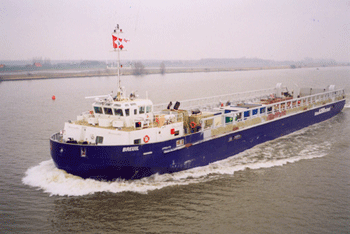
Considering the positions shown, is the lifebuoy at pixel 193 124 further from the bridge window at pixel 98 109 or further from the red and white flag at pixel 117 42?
the red and white flag at pixel 117 42

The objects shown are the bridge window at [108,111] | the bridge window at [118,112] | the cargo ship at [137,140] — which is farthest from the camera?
the bridge window at [108,111]

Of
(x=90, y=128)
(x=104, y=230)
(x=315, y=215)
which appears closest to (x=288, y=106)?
(x=315, y=215)

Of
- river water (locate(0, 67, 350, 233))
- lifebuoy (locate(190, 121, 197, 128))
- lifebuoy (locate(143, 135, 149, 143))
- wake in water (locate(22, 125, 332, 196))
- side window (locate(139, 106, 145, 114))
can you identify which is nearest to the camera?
river water (locate(0, 67, 350, 233))

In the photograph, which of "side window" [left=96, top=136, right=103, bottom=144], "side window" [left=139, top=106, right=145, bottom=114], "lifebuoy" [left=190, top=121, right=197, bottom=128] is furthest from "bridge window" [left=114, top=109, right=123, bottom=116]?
"lifebuoy" [left=190, top=121, right=197, bottom=128]

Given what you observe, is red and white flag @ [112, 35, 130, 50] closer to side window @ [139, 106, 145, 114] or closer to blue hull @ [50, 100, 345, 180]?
side window @ [139, 106, 145, 114]

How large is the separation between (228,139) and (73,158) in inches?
469

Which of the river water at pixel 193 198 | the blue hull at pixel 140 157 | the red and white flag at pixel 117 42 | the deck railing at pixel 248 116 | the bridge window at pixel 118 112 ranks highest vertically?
the red and white flag at pixel 117 42

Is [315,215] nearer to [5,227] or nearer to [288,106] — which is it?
[5,227]

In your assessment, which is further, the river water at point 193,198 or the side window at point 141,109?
the side window at point 141,109

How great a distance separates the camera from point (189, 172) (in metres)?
18.8

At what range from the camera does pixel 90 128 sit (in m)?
17.0

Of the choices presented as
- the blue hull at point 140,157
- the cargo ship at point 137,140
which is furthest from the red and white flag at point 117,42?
the blue hull at point 140,157

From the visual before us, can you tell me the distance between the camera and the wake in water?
52.9 ft

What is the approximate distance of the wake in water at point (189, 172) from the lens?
16125 mm
